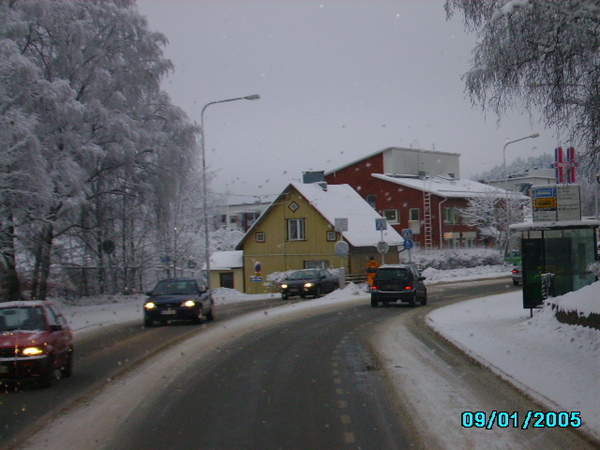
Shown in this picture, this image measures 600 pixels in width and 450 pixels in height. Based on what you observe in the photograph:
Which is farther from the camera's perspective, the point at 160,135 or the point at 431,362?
the point at 160,135

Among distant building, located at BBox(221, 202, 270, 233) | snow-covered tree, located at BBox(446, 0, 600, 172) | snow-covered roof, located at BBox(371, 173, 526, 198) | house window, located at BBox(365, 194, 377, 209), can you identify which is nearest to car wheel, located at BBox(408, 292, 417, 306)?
snow-covered tree, located at BBox(446, 0, 600, 172)

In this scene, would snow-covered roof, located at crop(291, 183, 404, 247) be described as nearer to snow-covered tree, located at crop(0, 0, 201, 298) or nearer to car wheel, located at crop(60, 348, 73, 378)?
snow-covered tree, located at crop(0, 0, 201, 298)

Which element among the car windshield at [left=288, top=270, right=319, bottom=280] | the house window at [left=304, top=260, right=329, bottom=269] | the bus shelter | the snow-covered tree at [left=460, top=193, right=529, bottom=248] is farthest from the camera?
the snow-covered tree at [left=460, top=193, right=529, bottom=248]

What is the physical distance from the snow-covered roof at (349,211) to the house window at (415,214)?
10.2m

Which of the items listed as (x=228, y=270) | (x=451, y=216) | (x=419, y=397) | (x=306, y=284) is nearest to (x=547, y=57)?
(x=419, y=397)

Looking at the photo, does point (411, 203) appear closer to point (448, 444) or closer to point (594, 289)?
point (594, 289)

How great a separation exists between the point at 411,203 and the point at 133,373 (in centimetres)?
5977

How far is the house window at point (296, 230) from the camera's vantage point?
5900 centimetres

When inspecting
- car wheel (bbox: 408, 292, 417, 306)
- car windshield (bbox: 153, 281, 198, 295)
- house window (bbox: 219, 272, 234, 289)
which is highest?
car windshield (bbox: 153, 281, 198, 295)

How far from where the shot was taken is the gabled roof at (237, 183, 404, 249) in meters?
56.4

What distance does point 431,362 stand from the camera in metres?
14.1

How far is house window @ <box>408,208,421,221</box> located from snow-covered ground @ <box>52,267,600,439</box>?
41824 millimetres

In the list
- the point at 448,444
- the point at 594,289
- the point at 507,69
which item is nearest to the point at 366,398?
the point at 448,444

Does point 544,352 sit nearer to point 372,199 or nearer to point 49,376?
point 49,376
